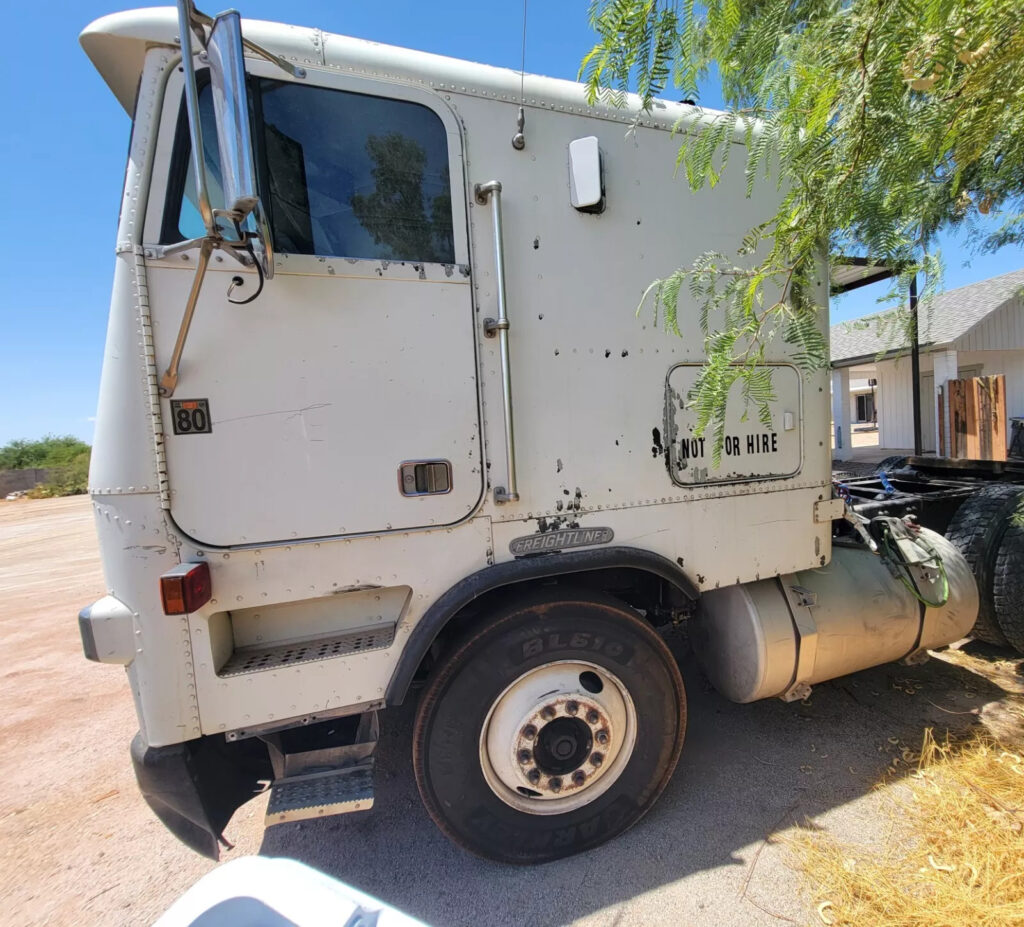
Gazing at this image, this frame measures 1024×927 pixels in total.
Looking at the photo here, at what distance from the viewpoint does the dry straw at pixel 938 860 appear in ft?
6.18

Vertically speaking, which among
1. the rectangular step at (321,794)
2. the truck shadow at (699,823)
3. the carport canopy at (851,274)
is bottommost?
the truck shadow at (699,823)

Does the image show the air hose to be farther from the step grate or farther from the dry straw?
the step grate

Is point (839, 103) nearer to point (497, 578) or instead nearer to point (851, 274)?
point (851, 274)

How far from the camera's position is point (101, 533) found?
1776mm

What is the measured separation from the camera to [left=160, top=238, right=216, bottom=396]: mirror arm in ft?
5.07

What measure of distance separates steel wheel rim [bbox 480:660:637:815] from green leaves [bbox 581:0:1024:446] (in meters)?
1.23

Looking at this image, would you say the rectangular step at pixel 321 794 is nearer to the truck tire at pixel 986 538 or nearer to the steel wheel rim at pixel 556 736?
the steel wheel rim at pixel 556 736

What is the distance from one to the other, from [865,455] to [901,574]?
1700cm

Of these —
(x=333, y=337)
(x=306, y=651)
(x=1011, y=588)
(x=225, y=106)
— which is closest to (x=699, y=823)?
(x=306, y=651)

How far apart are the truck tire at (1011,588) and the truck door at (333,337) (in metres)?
3.87

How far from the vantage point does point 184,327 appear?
64.2 inches

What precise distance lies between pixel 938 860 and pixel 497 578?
2145mm

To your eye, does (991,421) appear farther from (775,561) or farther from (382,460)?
(382,460)

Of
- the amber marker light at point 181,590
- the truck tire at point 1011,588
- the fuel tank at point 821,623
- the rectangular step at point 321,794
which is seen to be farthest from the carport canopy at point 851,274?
the rectangular step at point 321,794
